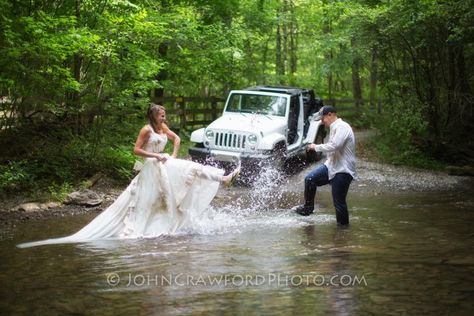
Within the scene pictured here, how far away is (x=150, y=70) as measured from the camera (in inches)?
512

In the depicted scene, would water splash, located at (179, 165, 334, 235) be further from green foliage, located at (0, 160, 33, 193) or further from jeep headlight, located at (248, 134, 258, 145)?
green foliage, located at (0, 160, 33, 193)

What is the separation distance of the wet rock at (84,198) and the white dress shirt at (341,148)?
4808mm

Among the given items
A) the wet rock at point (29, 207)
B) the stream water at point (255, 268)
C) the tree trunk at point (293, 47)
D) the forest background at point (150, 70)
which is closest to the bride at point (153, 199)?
the stream water at point (255, 268)

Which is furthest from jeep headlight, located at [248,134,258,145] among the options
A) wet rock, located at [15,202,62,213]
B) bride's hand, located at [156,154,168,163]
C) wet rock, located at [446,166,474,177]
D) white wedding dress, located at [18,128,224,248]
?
wet rock, located at [446,166,474,177]

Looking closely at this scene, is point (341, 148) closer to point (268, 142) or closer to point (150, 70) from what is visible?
point (268, 142)

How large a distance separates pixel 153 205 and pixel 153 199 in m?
0.09

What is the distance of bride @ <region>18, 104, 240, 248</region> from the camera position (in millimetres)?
8125

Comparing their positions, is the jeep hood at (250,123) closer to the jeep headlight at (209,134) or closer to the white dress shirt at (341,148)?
the jeep headlight at (209,134)

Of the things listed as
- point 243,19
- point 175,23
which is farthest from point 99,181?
point 243,19

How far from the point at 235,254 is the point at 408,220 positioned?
3819 mm

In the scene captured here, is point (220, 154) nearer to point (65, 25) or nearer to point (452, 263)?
point (65, 25)

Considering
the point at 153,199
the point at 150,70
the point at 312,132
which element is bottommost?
the point at 153,199

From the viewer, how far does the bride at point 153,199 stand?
26.7 feet

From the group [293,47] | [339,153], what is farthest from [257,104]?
[293,47]
